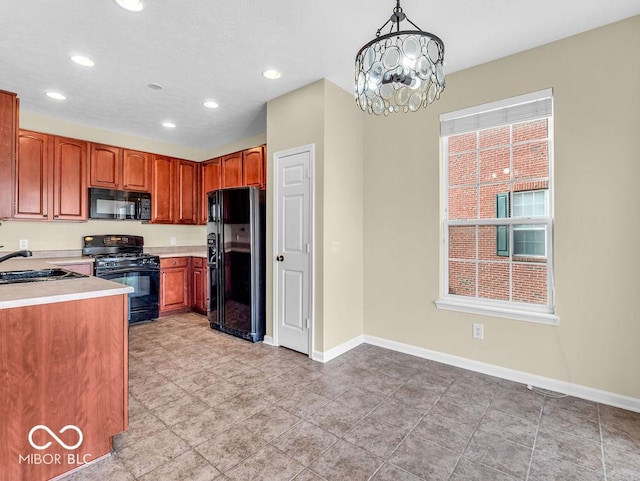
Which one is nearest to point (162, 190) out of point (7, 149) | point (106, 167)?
point (106, 167)

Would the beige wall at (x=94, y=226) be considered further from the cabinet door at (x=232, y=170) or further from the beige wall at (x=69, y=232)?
the cabinet door at (x=232, y=170)

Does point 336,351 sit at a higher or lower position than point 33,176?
lower

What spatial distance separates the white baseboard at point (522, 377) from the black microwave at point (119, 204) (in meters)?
3.72

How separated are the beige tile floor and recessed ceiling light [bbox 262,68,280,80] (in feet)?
8.94

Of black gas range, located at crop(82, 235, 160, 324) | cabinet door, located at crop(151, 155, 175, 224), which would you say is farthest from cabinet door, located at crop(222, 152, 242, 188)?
black gas range, located at crop(82, 235, 160, 324)

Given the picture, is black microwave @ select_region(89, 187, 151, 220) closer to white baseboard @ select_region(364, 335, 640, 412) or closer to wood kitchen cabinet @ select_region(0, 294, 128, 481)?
wood kitchen cabinet @ select_region(0, 294, 128, 481)

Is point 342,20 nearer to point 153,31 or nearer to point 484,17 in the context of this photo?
point 484,17

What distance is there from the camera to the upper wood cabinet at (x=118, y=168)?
427 centimetres

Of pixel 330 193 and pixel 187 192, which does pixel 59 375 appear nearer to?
pixel 330 193

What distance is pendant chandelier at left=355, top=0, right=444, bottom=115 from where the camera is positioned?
5.03 ft

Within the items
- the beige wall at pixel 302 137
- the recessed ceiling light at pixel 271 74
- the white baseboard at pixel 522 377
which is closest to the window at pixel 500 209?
the white baseboard at pixel 522 377

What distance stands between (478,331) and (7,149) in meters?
4.10

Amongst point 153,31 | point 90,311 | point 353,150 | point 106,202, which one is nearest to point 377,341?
point 353,150

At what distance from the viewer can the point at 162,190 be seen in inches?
195
